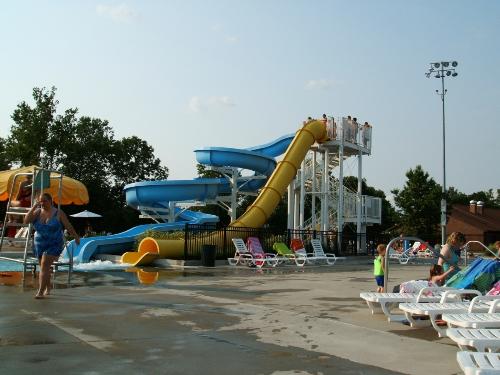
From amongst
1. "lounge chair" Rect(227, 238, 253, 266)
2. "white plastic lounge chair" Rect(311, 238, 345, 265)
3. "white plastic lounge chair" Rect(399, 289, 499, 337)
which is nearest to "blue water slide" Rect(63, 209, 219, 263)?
"lounge chair" Rect(227, 238, 253, 266)

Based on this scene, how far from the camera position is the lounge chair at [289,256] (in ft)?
78.2

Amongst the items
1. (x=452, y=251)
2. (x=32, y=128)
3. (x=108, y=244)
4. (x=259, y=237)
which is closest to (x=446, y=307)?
(x=452, y=251)

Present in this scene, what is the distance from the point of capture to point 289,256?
24.5 meters

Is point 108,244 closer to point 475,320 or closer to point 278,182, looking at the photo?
point 278,182

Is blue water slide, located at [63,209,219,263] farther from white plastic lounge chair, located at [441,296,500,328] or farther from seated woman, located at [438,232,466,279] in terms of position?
white plastic lounge chair, located at [441,296,500,328]

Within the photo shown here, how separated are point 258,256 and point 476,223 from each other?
159 ft

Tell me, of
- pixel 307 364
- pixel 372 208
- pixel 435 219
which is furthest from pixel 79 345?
pixel 435 219

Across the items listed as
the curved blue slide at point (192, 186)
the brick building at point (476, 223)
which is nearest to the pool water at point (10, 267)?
the curved blue slide at point (192, 186)

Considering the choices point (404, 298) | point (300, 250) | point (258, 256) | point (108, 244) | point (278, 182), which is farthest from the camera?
point (278, 182)

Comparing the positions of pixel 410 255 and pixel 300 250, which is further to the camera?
pixel 410 255

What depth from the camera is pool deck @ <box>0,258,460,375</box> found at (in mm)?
6043

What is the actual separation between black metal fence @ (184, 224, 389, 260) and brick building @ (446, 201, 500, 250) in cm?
3385

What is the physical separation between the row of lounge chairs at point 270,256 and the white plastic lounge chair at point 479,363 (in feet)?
58.7

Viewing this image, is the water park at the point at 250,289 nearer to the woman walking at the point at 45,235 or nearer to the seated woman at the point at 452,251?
the seated woman at the point at 452,251
